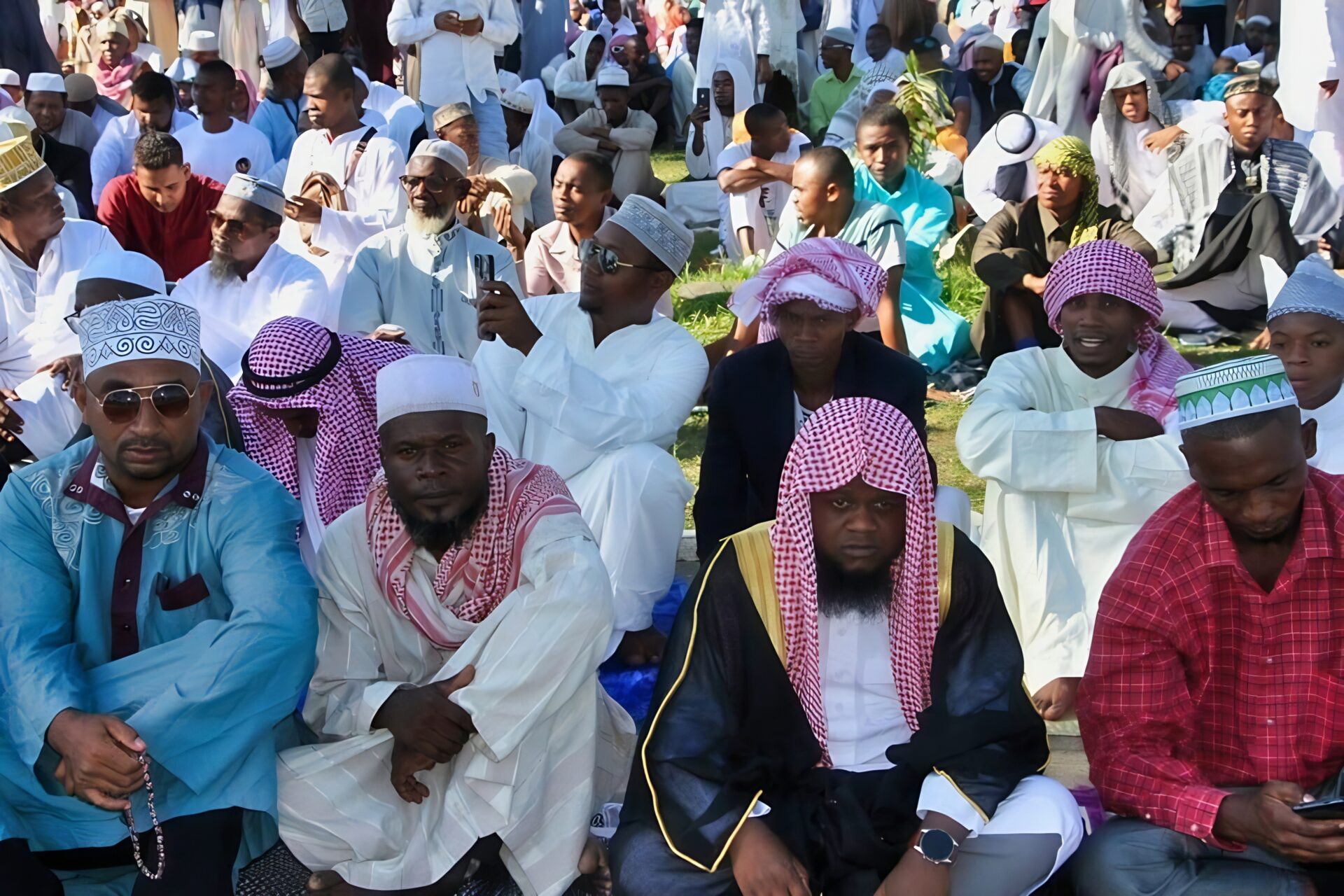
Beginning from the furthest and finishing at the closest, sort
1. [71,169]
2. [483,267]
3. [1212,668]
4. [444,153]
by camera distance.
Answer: [71,169], [444,153], [483,267], [1212,668]

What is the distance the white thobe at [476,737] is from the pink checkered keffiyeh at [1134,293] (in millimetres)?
1939

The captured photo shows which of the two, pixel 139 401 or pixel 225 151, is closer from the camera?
pixel 139 401

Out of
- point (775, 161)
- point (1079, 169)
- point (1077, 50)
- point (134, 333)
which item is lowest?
point (775, 161)

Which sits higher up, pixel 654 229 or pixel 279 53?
pixel 654 229

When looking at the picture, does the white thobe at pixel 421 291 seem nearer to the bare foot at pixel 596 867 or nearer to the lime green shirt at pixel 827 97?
the bare foot at pixel 596 867

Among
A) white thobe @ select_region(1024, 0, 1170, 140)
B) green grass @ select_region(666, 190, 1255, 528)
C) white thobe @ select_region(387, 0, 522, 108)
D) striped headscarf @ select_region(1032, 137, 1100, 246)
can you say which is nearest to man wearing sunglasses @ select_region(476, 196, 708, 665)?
green grass @ select_region(666, 190, 1255, 528)

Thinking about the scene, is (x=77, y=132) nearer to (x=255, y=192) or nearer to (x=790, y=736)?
(x=255, y=192)

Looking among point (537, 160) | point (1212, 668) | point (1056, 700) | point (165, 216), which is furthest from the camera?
point (537, 160)

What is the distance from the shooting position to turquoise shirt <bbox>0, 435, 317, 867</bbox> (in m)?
3.18

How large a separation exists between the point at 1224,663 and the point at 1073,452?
1.30 meters

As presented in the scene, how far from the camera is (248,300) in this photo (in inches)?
244

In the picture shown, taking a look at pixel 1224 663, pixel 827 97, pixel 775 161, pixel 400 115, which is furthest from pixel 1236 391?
pixel 827 97

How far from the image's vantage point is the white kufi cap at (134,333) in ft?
11.1

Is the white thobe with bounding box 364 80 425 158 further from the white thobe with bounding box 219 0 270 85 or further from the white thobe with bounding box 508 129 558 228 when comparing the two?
the white thobe with bounding box 219 0 270 85
